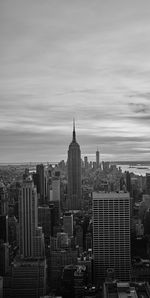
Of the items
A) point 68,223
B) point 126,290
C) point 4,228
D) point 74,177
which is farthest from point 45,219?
point 126,290

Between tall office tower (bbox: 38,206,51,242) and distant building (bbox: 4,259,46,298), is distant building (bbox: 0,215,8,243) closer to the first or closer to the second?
tall office tower (bbox: 38,206,51,242)

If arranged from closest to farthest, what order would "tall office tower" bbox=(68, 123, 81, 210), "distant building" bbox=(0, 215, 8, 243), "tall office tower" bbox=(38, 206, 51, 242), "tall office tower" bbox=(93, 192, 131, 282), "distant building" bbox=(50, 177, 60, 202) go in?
1. "tall office tower" bbox=(93, 192, 131, 282)
2. "distant building" bbox=(0, 215, 8, 243)
3. "tall office tower" bbox=(38, 206, 51, 242)
4. "tall office tower" bbox=(68, 123, 81, 210)
5. "distant building" bbox=(50, 177, 60, 202)

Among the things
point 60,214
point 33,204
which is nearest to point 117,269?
point 33,204

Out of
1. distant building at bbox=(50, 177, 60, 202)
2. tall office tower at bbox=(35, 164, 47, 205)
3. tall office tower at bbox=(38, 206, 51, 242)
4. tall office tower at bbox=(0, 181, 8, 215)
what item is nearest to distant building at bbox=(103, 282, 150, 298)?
tall office tower at bbox=(38, 206, 51, 242)

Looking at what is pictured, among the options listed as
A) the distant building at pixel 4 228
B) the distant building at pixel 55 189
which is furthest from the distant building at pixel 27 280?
the distant building at pixel 55 189

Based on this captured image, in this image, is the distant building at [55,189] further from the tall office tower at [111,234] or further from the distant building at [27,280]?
the distant building at [27,280]

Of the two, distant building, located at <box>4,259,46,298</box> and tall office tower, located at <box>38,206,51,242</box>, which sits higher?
tall office tower, located at <box>38,206,51,242</box>

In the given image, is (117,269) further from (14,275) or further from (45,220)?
(45,220)

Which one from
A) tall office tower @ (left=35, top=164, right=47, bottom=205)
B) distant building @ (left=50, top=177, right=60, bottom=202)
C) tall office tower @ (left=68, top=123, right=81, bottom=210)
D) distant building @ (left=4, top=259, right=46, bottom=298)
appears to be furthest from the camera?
distant building @ (left=50, top=177, right=60, bottom=202)
